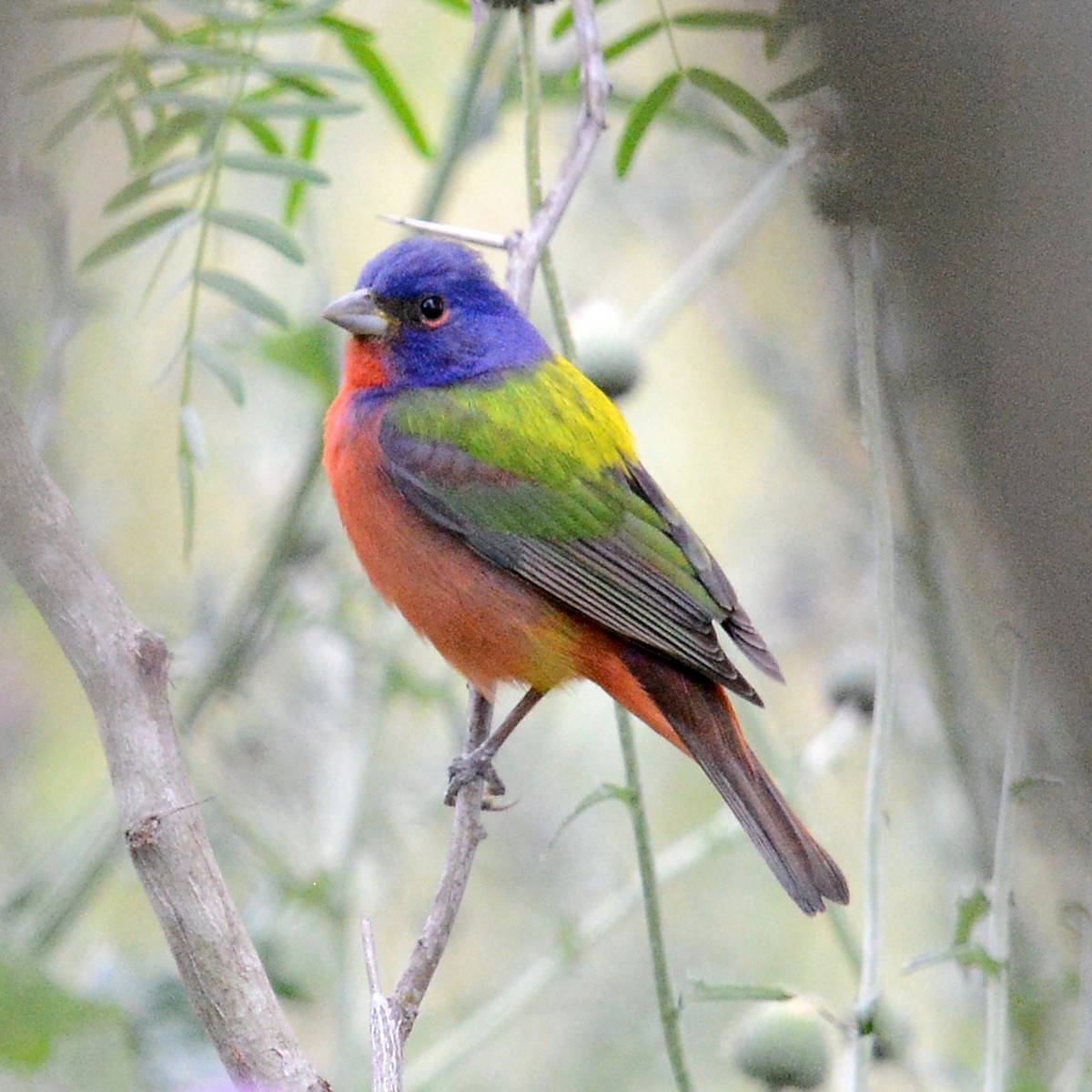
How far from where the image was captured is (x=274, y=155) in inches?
143

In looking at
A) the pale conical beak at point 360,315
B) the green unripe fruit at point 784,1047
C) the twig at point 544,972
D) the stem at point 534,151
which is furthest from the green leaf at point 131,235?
the green unripe fruit at point 784,1047

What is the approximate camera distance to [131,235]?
351cm

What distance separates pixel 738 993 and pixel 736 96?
1875mm

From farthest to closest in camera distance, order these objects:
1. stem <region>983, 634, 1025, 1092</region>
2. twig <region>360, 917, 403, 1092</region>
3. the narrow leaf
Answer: the narrow leaf → stem <region>983, 634, 1025, 1092</region> → twig <region>360, 917, 403, 1092</region>

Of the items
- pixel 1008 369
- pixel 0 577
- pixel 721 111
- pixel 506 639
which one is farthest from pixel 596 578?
pixel 1008 369

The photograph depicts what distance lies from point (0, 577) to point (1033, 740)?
2.65m

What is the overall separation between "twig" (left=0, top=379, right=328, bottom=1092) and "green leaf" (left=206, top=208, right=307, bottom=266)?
1628 millimetres

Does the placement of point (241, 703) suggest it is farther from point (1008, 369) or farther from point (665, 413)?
point (1008, 369)

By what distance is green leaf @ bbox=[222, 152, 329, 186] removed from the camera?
3396 millimetres

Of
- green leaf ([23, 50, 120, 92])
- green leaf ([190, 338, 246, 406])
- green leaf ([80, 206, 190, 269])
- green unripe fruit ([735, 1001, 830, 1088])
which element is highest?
green leaf ([23, 50, 120, 92])

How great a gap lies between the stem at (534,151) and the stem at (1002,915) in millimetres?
1209

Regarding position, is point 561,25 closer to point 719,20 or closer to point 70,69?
point 719,20

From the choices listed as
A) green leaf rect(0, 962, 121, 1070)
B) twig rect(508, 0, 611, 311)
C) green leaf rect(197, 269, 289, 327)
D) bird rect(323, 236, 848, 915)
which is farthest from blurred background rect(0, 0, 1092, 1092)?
twig rect(508, 0, 611, 311)

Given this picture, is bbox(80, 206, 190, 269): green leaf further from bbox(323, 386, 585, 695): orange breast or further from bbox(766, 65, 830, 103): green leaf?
bbox(766, 65, 830, 103): green leaf
